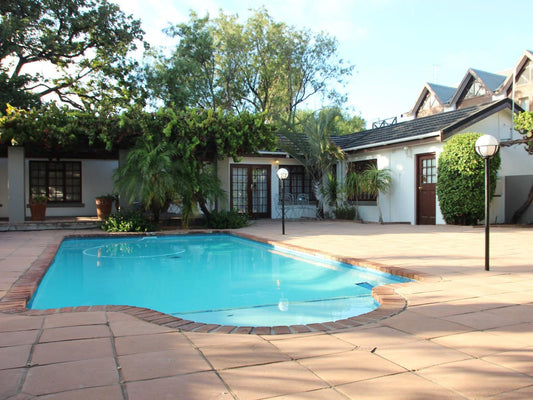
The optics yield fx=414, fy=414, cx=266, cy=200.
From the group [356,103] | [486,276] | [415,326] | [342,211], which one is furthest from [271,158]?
[356,103]

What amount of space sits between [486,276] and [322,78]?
2508cm

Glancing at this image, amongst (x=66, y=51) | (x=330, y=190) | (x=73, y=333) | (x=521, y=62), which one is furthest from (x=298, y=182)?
(x=521, y=62)

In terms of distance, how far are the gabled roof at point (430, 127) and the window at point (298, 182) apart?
1936mm

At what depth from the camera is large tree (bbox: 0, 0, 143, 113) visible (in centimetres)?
1648

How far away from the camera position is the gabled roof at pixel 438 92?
32500 mm

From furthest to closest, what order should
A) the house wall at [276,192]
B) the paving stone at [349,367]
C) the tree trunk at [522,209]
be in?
1. the house wall at [276,192]
2. the tree trunk at [522,209]
3. the paving stone at [349,367]

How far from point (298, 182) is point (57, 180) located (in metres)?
9.30

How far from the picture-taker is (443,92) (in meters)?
33.3

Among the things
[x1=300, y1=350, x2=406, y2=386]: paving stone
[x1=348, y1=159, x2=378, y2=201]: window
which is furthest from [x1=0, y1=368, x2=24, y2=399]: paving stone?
[x1=348, y1=159, x2=378, y2=201]: window

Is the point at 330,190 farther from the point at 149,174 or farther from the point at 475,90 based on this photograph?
the point at 475,90

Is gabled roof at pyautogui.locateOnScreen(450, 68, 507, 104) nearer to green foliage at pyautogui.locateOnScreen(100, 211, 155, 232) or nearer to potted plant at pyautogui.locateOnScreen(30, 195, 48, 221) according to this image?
green foliage at pyautogui.locateOnScreen(100, 211, 155, 232)

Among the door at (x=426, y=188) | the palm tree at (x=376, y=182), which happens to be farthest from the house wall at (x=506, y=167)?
the palm tree at (x=376, y=182)

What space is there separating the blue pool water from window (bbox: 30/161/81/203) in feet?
24.0

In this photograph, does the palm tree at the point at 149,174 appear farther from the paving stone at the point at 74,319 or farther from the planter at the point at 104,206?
the paving stone at the point at 74,319
